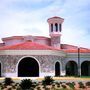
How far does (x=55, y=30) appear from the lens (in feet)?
218

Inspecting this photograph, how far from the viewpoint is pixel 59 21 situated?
66.2m

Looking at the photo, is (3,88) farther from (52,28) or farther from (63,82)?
(52,28)

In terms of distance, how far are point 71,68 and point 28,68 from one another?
10203 mm

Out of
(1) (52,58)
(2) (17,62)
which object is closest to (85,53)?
(1) (52,58)

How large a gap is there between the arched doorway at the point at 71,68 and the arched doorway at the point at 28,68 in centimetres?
800

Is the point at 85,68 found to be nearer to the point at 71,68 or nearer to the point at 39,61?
the point at 71,68

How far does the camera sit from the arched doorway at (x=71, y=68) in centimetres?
6149

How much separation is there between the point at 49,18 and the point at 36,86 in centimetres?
2883

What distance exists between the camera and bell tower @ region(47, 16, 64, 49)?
66.0 metres

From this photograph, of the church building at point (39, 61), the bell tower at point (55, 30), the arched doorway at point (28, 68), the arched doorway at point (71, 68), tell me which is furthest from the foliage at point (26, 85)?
the bell tower at point (55, 30)

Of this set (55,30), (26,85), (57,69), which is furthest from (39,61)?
(55,30)

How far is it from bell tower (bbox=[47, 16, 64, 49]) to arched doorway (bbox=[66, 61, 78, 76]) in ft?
13.5

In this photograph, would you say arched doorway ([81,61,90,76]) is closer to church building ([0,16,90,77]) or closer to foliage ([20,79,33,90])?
church building ([0,16,90,77])

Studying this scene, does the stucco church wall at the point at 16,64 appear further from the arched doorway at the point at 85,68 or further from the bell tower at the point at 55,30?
the bell tower at the point at 55,30
